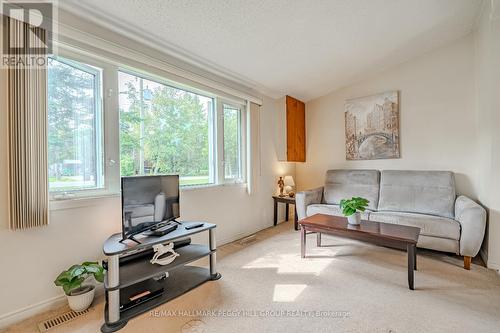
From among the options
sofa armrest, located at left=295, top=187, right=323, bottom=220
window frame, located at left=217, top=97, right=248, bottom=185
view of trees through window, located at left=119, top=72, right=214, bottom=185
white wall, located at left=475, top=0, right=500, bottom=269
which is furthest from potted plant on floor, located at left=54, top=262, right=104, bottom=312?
white wall, located at left=475, top=0, right=500, bottom=269

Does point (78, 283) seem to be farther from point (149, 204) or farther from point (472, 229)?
point (472, 229)

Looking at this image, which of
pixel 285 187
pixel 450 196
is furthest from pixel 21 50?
pixel 450 196

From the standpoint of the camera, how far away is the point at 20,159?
62.5 inches

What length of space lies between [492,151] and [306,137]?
268cm

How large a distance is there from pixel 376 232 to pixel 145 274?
2059 millimetres

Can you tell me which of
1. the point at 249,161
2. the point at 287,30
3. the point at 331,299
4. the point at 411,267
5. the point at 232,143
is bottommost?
the point at 331,299

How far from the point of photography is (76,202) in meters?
1.88

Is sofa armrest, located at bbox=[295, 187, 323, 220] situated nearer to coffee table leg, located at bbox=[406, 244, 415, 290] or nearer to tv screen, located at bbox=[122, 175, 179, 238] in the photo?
coffee table leg, located at bbox=[406, 244, 415, 290]

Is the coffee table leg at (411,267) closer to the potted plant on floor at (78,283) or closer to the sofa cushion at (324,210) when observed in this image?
the sofa cushion at (324,210)

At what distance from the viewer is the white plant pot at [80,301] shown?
1727 mm

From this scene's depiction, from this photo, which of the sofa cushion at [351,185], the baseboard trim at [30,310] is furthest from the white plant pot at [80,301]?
the sofa cushion at [351,185]

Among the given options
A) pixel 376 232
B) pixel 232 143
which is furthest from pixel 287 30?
pixel 376 232

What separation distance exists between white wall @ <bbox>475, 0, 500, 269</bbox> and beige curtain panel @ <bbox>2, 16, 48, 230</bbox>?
394cm

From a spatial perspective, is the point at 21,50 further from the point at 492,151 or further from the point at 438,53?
the point at 438,53
